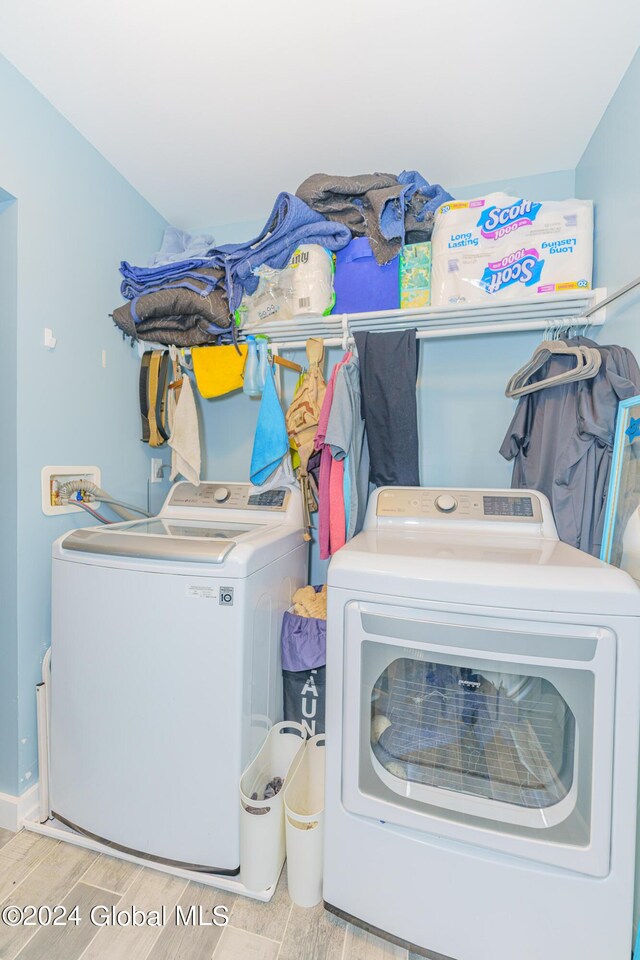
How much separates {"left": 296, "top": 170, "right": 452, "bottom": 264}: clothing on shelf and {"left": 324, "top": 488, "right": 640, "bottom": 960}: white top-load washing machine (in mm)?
1184

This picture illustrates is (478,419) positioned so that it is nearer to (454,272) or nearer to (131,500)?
(454,272)

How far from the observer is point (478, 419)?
1.80 metres

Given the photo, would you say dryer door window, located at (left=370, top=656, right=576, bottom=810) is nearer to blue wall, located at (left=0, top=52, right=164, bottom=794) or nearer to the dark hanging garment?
→ the dark hanging garment

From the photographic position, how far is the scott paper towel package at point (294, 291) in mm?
1553

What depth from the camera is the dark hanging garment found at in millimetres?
1560

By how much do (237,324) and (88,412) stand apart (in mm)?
719

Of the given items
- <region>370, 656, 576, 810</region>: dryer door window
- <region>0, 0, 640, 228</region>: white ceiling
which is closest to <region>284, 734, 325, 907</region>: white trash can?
<region>370, 656, 576, 810</region>: dryer door window

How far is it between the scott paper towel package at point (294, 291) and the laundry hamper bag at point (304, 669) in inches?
47.3

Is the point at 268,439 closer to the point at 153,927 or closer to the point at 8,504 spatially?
the point at 8,504

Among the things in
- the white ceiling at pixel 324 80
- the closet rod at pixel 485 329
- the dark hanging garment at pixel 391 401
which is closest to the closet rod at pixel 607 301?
the closet rod at pixel 485 329

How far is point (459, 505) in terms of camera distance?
1.47m

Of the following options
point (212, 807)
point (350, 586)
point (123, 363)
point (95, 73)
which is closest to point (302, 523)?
point (350, 586)

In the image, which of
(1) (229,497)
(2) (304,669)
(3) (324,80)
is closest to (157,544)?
(1) (229,497)

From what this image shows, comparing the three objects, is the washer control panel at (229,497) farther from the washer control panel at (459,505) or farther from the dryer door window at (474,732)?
the dryer door window at (474,732)
